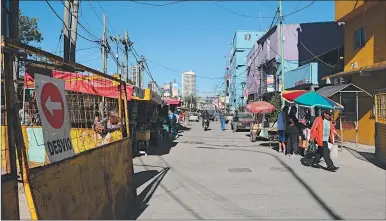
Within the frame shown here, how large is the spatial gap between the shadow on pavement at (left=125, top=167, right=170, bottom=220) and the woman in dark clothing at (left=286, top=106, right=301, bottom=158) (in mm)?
6378

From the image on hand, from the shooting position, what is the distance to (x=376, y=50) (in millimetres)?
17359

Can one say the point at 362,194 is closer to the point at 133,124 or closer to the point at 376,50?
the point at 133,124

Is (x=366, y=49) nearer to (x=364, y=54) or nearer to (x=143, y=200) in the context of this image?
(x=364, y=54)

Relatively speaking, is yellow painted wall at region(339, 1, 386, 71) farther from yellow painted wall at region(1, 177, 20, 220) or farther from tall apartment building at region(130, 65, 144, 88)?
tall apartment building at region(130, 65, 144, 88)

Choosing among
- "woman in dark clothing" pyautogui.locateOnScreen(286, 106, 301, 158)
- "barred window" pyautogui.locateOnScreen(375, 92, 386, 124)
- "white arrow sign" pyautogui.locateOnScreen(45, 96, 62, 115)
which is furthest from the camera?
"woman in dark clothing" pyautogui.locateOnScreen(286, 106, 301, 158)

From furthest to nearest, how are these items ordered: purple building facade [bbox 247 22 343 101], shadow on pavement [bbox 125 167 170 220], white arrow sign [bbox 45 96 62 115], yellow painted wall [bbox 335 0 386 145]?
1. purple building facade [bbox 247 22 343 101]
2. yellow painted wall [bbox 335 0 386 145]
3. shadow on pavement [bbox 125 167 170 220]
4. white arrow sign [bbox 45 96 62 115]

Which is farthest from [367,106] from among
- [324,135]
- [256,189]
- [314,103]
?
[256,189]

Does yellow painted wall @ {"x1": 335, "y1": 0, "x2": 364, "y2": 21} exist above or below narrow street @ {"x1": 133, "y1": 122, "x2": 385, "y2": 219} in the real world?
above

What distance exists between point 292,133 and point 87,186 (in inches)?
451

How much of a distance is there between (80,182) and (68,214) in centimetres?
52

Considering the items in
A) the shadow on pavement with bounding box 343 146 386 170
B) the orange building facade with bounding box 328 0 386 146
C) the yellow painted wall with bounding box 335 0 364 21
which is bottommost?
the shadow on pavement with bounding box 343 146 386 170

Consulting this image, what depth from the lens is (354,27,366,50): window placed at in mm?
18938

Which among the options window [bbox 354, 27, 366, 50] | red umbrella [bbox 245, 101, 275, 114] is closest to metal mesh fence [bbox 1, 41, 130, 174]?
red umbrella [bbox 245, 101, 275, 114]

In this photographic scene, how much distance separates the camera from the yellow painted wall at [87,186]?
11.8ft
